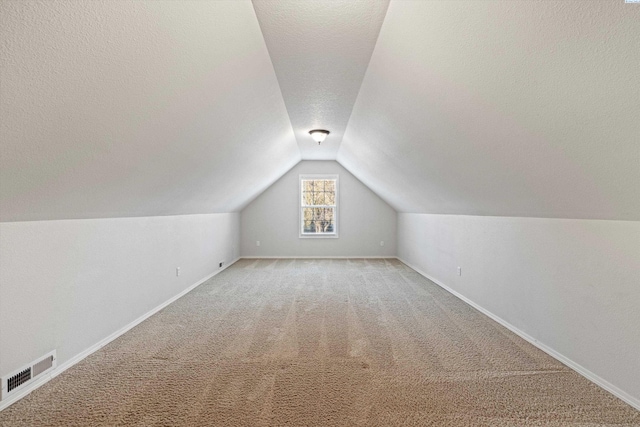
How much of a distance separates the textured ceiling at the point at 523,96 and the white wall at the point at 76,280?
102 inches

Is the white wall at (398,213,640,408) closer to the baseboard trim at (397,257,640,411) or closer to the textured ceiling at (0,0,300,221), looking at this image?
the baseboard trim at (397,257,640,411)

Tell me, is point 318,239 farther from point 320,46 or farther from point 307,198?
point 320,46

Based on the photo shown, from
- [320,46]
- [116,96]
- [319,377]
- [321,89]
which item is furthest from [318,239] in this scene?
[116,96]

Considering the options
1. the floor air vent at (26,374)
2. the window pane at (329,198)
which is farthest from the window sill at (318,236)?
the floor air vent at (26,374)

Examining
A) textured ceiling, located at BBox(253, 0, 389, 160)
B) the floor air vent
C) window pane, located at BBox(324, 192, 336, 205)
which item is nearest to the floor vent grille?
the floor air vent

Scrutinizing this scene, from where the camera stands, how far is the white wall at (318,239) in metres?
7.65

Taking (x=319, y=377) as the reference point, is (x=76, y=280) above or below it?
above

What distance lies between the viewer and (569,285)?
239 centimetres

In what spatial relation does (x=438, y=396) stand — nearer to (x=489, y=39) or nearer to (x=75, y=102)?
(x=489, y=39)

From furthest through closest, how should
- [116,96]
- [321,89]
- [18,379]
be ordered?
[321,89]
[18,379]
[116,96]

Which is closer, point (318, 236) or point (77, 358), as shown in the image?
point (77, 358)

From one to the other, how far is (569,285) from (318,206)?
5.75 m

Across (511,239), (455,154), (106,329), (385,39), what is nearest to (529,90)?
(385,39)

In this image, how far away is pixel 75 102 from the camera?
4.72 ft
